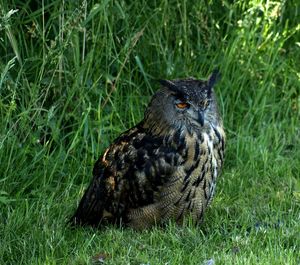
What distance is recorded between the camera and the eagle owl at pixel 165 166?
17.6 ft

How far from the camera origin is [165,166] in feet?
17.5

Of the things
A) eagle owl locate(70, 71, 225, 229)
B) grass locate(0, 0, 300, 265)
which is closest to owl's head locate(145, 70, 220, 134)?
eagle owl locate(70, 71, 225, 229)

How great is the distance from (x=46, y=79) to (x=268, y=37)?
6.47 ft

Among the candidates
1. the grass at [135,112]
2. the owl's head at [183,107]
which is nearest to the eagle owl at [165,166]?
the owl's head at [183,107]

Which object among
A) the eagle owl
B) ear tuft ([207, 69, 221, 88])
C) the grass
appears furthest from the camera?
ear tuft ([207, 69, 221, 88])

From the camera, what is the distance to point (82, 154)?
20.1 feet

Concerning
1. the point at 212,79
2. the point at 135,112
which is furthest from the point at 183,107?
the point at 135,112

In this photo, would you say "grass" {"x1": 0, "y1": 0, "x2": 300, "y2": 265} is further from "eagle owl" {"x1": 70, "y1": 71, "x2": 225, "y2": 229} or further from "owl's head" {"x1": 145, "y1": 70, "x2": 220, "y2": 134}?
"owl's head" {"x1": 145, "y1": 70, "x2": 220, "y2": 134}

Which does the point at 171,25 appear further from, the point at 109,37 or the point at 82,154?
the point at 82,154

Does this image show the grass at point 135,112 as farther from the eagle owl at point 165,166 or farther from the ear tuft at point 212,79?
the ear tuft at point 212,79

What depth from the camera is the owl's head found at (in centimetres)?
538

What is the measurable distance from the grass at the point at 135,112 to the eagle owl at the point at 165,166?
0.13 m

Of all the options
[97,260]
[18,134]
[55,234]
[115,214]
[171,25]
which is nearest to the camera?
[97,260]

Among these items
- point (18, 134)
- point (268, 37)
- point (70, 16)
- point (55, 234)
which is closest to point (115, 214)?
point (55, 234)
